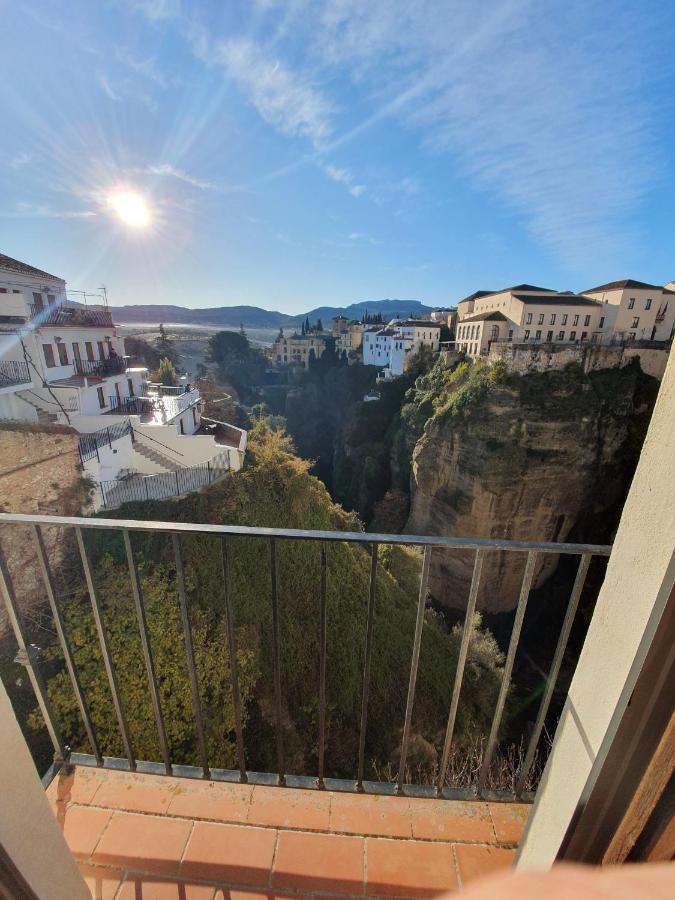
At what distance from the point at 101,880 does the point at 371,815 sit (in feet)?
3.34

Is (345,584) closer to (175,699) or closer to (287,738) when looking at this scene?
(287,738)

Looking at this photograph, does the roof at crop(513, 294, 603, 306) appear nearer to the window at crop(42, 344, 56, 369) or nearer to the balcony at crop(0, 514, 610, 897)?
the window at crop(42, 344, 56, 369)

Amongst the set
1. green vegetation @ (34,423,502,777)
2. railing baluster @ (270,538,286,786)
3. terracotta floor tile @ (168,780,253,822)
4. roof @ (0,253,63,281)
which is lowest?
green vegetation @ (34,423,502,777)

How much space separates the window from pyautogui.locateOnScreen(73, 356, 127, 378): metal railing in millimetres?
1049

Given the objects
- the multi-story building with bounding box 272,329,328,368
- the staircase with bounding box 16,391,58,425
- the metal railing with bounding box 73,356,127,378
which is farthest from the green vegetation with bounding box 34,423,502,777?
the multi-story building with bounding box 272,329,328,368

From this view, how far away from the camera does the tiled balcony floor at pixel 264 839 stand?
138 centimetres

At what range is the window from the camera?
1155 centimetres

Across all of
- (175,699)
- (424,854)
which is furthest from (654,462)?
(175,699)

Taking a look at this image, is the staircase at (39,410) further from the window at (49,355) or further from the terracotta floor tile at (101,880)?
the terracotta floor tile at (101,880)

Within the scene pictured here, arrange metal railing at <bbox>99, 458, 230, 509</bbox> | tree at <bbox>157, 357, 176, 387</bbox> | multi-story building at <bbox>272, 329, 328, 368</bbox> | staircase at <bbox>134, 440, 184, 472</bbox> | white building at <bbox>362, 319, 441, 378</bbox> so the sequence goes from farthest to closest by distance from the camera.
→ 1. multi-story building at <bbox>272, 329, 328, 368</bbox>
2. white building at <bbox>362, 319, 441, 378</bbox>
3. tree at <bbox>157, 357, 176, 387</bbox>
4. staircase at <bbox>134, 440, 184, 472</bbox>
5. metal railing at <bbox>99, 458, 230, 509</bbox>

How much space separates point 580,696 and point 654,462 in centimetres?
70

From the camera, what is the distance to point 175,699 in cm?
729

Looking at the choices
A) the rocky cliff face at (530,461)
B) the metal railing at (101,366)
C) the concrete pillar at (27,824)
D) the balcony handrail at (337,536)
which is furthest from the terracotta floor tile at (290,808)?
the rocky cliff face at (530,461)

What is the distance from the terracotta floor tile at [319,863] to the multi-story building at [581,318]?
24.8 m
